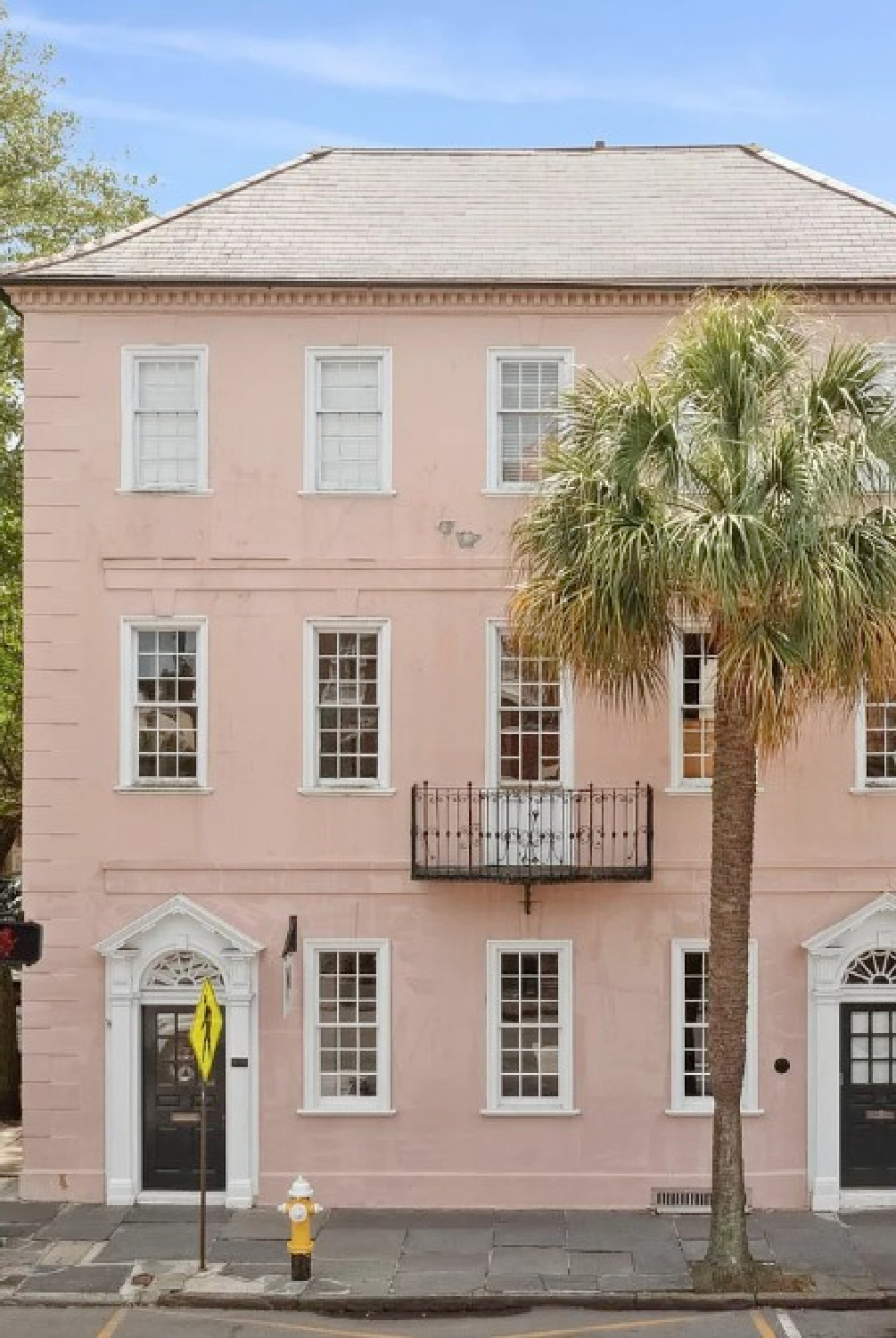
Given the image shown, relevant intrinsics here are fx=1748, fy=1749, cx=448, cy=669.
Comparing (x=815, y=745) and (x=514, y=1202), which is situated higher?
(x=815, y=745)

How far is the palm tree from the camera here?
46.8 feet

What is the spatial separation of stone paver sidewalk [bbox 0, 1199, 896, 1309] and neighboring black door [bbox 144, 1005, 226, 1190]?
418 mm

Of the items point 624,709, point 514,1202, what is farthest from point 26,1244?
point 624,709

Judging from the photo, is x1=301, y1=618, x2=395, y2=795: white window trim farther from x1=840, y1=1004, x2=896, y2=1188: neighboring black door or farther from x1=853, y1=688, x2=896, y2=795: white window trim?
x1=840, y1=1004, x2=896, y2=1188: neighboring black door

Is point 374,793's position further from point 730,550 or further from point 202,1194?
point 730,550

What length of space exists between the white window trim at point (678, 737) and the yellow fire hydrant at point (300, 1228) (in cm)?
568

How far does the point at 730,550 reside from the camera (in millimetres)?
14047

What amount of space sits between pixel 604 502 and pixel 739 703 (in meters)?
2.09

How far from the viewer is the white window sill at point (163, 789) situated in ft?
60.3

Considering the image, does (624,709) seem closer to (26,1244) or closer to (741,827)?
(741,827)

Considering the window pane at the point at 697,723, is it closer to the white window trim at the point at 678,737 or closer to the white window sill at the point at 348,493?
the white window trim at the point at 678,737

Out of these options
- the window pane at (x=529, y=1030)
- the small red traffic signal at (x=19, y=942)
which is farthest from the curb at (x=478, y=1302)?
A: the window pane at (x=529, y=1030)

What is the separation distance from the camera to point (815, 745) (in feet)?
60.4

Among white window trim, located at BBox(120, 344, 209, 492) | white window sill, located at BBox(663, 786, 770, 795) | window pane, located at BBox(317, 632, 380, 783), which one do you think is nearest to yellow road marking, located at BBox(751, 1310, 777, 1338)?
white window sill, located at BBox(663, 786, 770, 795)
